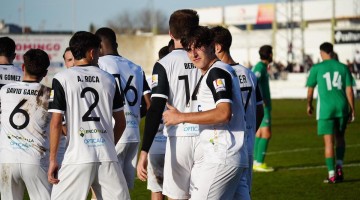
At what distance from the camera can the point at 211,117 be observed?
752 cm

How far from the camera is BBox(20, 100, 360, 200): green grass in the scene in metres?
13.9

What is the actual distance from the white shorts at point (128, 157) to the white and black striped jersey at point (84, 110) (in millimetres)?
2269

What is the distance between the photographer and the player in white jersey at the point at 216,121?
752 centimetres

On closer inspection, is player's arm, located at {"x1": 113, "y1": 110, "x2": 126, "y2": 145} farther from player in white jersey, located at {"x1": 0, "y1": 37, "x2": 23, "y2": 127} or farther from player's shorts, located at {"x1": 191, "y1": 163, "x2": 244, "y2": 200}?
player in white jersey, located at {"x1": 0, "y1": 37, "x2": 23, "y2": 127}

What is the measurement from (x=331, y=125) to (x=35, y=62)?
7.87 metres

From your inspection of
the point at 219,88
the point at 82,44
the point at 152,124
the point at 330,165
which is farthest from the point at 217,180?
the point at 330,165

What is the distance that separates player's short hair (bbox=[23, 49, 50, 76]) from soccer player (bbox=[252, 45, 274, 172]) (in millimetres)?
8130

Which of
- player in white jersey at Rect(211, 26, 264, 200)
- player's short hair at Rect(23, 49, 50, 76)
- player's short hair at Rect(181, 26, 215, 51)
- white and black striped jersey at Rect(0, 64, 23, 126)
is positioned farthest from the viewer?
white and black striped jersey at Rect(0, 64, 23, 126)

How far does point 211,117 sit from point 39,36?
35.9 meters

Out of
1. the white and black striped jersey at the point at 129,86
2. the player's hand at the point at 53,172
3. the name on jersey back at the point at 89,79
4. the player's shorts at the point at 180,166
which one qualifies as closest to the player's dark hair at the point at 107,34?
the white and black striped jersey at the point at 129,86

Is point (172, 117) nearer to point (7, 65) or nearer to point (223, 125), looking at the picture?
point (223, 125)

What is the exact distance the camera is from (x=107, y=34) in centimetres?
1055

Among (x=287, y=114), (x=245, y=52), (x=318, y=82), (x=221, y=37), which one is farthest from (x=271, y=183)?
(x=245, y=52)

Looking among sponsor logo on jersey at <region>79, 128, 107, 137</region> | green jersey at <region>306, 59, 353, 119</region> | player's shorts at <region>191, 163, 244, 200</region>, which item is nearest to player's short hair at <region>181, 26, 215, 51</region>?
player's shorts at <region>191, 163, 244, 200</region>
